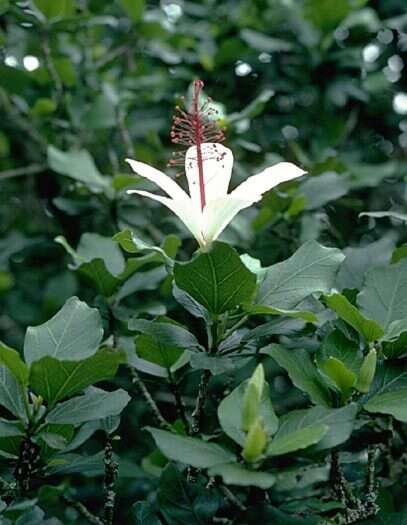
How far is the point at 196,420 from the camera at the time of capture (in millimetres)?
1081

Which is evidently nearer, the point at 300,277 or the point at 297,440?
the point at 297,440

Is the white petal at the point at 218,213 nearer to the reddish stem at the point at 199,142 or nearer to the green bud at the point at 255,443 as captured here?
the reddish stem at the point at 199,142

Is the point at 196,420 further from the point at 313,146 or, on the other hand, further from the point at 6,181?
the point at 6,181

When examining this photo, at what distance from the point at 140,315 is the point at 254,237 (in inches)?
14.1

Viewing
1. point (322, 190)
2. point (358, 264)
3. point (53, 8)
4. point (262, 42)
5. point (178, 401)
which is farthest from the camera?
point (262, 42)

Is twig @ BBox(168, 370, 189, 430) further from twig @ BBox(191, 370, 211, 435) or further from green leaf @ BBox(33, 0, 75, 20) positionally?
green leaf @ BBox(33, 0, 75, 20)

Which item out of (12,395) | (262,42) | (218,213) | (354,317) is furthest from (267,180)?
(262,42)

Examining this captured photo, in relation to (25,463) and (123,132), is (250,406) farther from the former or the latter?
(123,132)

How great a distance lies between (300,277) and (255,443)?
0.26m

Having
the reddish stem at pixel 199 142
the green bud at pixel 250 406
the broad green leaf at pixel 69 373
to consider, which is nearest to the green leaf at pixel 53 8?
the reddish stem at pixel 199 142

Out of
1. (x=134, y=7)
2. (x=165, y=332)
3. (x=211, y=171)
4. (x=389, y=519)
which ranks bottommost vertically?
(x=389, y=519)

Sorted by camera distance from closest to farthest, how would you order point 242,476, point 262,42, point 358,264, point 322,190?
point 242,476, point 358,264, point 322,190, point 262,42

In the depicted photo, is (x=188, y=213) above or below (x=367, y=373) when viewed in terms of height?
above

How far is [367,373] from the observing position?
999 mm
